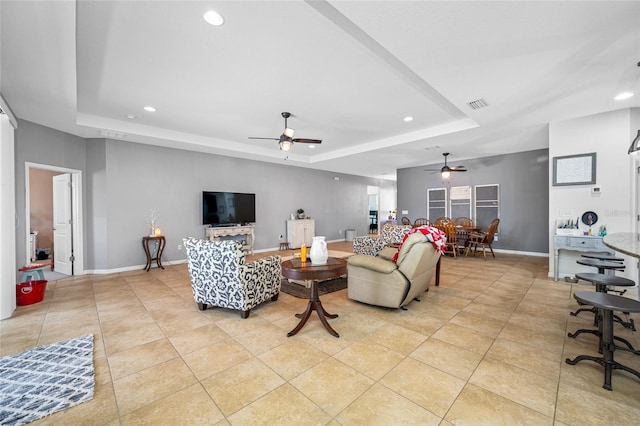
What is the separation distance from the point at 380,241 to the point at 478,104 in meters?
3.02

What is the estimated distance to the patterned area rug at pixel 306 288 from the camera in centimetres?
381

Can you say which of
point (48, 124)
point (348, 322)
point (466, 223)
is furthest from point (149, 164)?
point (466, 223)

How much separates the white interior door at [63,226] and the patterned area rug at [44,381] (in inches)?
144

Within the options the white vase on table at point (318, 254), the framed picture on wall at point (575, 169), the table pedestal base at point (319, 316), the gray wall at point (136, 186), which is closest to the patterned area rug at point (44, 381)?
the table pedestal base at point (319, 316)

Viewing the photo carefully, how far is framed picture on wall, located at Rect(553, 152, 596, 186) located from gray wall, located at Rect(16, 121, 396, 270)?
6.45 metres

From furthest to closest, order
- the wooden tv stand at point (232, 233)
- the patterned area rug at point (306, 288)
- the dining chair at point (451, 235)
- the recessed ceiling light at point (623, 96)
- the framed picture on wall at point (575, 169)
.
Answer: the dining chair at point (451, 235)
the wooden tv stand at point (232, 233)
the framed picture on wall at point (575, 169)
the patterned area rug at point (306, 288)
the recessed ceiling light at point (623, 96)

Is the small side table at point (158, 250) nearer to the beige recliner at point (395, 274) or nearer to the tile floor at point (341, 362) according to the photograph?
the tile floor at point (341, 362)

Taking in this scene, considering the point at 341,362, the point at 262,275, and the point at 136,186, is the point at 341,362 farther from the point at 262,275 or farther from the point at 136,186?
the point at 136,186

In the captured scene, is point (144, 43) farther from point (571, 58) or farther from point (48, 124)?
point (571, 58)

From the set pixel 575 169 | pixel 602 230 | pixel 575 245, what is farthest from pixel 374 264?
pixel 575 169

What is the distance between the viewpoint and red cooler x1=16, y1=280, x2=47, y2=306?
3461mm

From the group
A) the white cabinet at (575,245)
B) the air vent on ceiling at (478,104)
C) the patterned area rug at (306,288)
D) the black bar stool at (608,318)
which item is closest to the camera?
the black bar stool at (608,318)

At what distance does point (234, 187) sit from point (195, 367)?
18.0 feet

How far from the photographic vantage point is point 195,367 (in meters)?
2.10
